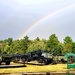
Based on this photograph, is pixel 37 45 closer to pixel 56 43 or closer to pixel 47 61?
pixel 56 43

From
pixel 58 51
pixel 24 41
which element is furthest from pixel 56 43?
pixel 24 41

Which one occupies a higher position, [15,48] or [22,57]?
[15,48]

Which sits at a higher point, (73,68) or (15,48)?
(15,48)

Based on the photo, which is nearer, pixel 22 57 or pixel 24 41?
pixel 22 57

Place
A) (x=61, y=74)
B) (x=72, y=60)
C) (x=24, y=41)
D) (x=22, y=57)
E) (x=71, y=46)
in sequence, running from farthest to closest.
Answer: (x=24, y=41) < (x=71, y=46) < (x=22, y=57) < (x=72, y=60) < (x=61, y=74)

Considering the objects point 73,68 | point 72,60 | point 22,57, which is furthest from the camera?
point 22,57

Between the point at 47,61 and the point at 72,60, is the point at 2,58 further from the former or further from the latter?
the point at 72,60

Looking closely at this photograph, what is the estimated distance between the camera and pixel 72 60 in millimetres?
30297

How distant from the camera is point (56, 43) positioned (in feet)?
245

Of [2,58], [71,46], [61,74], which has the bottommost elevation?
[61,74]

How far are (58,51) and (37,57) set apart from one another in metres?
33.5

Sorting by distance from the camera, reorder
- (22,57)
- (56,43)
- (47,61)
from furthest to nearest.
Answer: (56,43)
(22,57)
(47,61)

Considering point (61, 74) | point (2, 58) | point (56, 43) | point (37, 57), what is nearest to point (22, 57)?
point (37, 57)

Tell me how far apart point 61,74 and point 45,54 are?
17.9 metres
